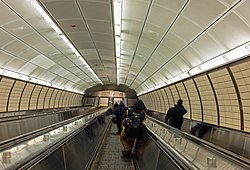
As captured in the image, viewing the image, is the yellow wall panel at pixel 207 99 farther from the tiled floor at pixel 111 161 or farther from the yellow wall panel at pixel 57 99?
the yellow wall panel at pixel 57 99

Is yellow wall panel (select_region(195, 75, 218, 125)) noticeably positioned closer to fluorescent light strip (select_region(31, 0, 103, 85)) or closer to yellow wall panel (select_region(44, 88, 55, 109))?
fluorescent light strip (select_region(31, 0, 103, 85))

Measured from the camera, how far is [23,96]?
19.7m

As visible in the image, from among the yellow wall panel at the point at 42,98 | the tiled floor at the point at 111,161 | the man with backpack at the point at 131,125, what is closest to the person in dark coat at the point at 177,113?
the man with backpack at the point at 131,125

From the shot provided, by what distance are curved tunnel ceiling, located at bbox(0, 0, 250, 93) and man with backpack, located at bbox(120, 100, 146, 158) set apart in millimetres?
2742

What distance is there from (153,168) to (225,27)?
4.07 m

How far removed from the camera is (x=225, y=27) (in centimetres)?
Result: 755

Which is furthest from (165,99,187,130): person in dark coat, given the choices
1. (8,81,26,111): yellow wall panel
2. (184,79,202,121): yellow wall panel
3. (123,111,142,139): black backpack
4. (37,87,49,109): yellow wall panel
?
(37,87,49,109): yellow wall panel

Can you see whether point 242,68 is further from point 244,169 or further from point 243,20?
point 244,169

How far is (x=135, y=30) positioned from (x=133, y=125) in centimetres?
357

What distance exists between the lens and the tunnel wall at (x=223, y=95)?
9.09 m

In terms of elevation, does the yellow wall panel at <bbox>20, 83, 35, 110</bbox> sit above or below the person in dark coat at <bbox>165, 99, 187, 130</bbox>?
above

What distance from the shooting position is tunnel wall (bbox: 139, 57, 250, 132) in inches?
358

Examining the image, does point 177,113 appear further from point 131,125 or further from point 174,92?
point 174,92

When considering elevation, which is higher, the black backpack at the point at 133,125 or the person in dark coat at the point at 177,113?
the person in dark coat at the point at 177,113
